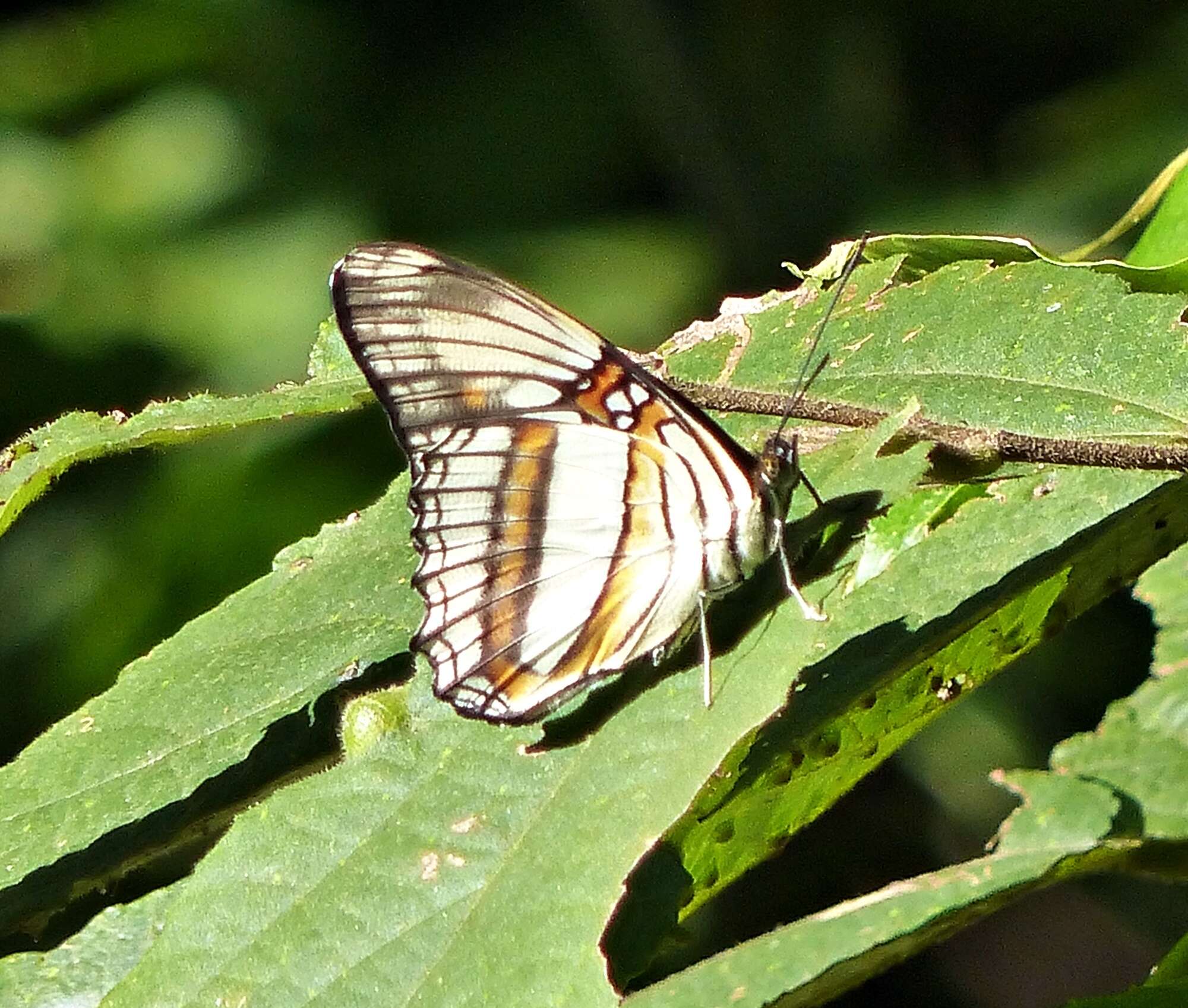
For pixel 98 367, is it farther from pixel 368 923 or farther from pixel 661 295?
pixel 368 923

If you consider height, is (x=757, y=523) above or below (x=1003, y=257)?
below

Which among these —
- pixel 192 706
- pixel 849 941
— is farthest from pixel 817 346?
pixel 192 706

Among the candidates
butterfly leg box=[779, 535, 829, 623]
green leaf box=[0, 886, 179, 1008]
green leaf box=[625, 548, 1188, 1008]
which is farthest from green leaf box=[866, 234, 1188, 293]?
green leaf box=[0, 886, 179, 1008]

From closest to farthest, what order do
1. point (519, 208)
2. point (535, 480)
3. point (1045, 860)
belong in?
point (1045, 860)
point (535, 480)
point (519, 208)

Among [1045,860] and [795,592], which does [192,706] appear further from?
[1045,860]

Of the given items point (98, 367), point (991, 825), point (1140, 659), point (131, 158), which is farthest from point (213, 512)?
point (1140, 659)

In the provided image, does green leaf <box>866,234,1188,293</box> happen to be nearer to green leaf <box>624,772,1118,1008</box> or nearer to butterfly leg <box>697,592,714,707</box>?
butterfly leg <box>697,592,714,707</box>
